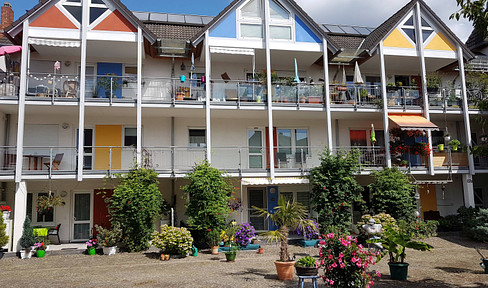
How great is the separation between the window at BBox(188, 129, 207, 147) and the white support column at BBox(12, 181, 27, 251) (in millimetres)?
7563

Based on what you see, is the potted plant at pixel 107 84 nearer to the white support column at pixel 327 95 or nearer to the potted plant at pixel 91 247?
the potted plant at pixel 91 247

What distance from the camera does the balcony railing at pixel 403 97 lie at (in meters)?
19.6

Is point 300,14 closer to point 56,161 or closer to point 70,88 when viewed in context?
point 70,88

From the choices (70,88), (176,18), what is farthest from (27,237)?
(176,18)

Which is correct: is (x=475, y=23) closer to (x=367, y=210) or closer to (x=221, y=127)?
(x=367, y=210)

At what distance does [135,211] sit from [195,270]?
429 cm

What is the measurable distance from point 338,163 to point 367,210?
9.05 ft

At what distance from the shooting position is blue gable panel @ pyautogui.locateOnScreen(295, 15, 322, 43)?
19203 millimetres

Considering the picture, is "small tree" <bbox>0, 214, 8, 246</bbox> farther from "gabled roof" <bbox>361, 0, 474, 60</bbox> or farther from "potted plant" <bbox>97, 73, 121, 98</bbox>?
"gabled roof" <bbox>361, 0, 474, 60</bbox>

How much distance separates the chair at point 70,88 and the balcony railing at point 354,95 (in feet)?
39.7

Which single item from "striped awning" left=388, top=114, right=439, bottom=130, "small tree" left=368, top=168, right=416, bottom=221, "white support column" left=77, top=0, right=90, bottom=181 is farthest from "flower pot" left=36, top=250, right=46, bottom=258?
"striped awning" left=388, top=114, right=439, bottom=130

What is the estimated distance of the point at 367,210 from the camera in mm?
17438

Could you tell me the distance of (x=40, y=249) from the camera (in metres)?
14.6

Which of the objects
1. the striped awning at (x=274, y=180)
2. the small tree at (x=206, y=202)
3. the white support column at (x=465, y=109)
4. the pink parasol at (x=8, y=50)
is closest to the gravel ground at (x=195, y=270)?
the small tree at (x=206, y=202)
